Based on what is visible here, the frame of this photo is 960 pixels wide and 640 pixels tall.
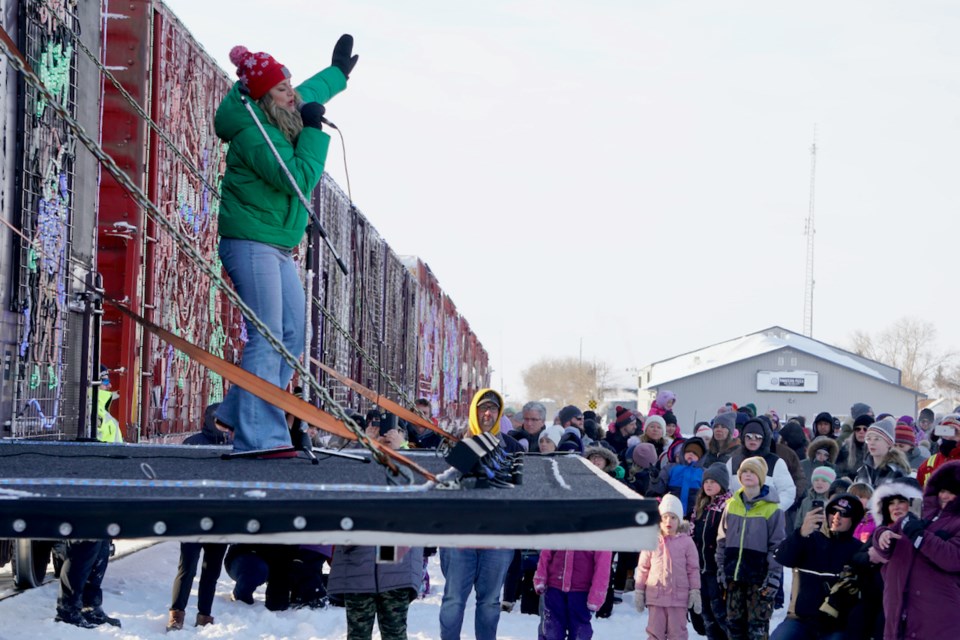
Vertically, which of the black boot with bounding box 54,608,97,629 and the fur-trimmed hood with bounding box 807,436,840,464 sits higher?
the fur-trimmed hood with bounding box 807,436,840,464

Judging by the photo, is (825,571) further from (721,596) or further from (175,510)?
(175,510)

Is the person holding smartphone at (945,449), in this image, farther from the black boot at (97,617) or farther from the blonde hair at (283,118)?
the black boot at (97,617)

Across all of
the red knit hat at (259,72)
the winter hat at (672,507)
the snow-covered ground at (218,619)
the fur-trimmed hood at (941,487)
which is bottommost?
the snow-covered ground at (218,619)

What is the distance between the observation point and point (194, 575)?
30.7 feet

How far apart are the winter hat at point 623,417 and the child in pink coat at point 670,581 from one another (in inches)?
220

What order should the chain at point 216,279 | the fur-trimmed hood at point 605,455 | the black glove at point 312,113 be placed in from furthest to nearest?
the fur-trimmed hood at point 605,455 < the black glove at point 312,113 < the chain at point 216,279

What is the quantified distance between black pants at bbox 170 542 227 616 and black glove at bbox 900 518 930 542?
484 centimetres

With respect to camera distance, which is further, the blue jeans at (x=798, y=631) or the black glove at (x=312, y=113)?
the blue jeans at (x=798, y=631)

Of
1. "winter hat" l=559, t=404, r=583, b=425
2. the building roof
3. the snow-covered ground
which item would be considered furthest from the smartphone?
the building roof

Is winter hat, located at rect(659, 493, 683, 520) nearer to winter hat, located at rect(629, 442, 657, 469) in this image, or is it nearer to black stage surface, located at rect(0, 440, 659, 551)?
winter hat, located at rect(629, 442, 657, 469)

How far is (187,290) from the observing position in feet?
32.9

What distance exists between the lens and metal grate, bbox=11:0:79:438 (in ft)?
23.0

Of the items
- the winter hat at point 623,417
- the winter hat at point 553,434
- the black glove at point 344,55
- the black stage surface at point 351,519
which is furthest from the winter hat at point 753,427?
the black stage surface at point 351,519

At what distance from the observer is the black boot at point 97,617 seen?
888 cm
